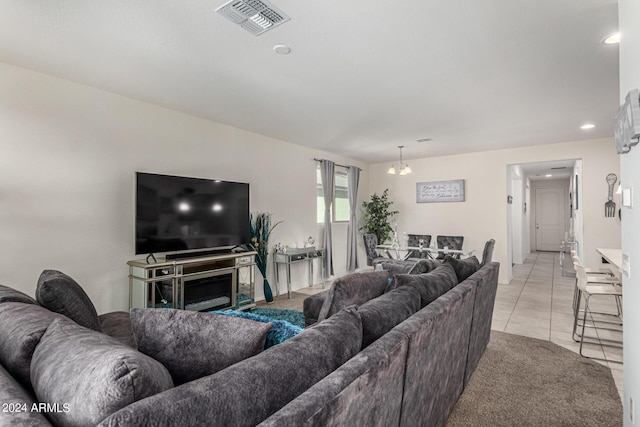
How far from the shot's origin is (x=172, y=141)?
12.7 ft

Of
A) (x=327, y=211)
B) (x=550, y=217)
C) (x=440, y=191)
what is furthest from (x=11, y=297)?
(x=550, y=217)

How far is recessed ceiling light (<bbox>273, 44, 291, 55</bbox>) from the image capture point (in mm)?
2406

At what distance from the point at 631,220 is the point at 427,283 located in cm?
105

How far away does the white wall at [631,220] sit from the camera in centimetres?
143

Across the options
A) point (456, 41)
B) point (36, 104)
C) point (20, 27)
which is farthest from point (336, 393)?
point (36, 104)

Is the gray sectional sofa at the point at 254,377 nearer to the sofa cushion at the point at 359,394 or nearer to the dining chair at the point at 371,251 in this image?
the sofa cushion at the point at 359,394

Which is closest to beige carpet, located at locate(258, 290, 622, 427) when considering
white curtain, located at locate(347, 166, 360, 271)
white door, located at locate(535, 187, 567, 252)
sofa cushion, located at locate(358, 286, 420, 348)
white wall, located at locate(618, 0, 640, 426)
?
white wall, located at locate(618, 0, 640, 426)

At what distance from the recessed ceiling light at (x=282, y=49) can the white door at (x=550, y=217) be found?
11783 millimetres

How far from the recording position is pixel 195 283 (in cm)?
368

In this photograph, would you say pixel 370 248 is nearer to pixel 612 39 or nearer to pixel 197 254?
pixel 197 254

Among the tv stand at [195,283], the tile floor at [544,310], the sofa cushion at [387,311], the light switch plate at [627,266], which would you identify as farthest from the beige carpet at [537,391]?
the tv stand at [195,283]

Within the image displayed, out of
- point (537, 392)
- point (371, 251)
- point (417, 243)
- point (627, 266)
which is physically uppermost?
point (627, 266)

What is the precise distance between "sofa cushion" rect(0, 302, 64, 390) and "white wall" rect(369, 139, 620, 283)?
6.53 m

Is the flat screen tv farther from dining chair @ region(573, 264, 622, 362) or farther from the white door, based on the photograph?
A: the white door
